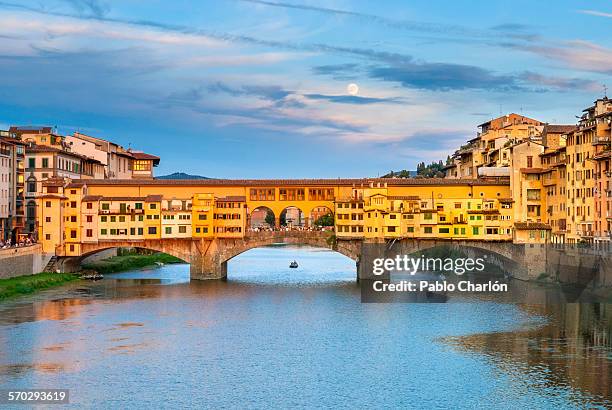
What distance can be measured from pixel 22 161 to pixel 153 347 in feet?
130

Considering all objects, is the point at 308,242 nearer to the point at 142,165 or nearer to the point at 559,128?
the point at 559,128

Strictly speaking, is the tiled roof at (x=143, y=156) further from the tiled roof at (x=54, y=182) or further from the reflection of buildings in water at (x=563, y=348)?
the reflection of buildings in water at (x=563, y=348)

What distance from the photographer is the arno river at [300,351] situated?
1200 inches

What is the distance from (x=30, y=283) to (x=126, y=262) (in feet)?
72.3

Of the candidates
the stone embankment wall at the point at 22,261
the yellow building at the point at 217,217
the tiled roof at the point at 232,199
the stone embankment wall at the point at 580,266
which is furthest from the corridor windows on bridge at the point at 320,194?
the stone embankment wall at the point at 22,261

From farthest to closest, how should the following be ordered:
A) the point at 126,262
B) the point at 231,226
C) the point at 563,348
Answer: the point at 126,262 → the point at 231,226 → the point at 563,348

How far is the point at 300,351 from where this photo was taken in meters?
37.7

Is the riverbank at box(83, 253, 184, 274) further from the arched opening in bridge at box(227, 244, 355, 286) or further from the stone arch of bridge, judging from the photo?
the stone arch of bridge

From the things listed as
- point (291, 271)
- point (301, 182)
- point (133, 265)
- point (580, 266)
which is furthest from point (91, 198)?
point (580, 266)

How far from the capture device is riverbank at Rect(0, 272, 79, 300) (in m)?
53.4

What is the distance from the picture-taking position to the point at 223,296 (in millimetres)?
55469

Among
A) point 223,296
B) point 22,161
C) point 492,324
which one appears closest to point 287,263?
point 22,161

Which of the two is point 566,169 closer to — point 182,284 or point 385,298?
point 385,298

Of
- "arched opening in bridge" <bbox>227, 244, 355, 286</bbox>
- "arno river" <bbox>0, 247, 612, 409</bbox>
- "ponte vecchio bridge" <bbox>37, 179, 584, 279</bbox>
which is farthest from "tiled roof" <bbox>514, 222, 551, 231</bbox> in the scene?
"arno river" <bbox>0, 247, 612, 409</bbox>
